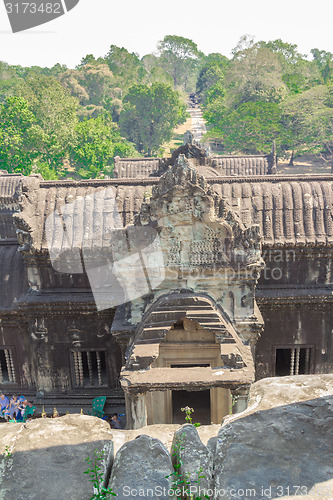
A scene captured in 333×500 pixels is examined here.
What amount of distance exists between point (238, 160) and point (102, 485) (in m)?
31.1

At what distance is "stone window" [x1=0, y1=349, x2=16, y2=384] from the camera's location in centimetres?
1408

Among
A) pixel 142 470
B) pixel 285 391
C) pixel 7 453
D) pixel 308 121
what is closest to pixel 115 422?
pixel 285 391

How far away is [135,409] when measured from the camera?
10.4m

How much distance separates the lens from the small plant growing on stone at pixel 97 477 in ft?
16.1

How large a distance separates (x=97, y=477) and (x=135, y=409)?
5.47m

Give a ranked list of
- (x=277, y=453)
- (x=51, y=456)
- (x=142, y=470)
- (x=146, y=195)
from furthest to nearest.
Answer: (x=146, y=195) → (x=51, y=456) → (x=277, y=453) → (x=142, y=470)

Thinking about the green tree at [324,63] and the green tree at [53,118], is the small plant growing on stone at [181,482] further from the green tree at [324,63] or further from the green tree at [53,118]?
the green tree at [324,63]

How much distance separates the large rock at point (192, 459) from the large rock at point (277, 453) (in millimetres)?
144

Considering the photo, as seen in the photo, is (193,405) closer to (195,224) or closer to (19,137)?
(195,224)

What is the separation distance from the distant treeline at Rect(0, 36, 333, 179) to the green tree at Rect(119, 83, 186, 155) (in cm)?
15

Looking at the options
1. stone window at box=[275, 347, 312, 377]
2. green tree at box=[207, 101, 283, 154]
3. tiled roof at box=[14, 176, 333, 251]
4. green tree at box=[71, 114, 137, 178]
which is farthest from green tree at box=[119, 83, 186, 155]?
stone window at box=[275, 347, 312, 377]

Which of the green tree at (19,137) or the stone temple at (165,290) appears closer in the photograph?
the stone temple at (165,290)

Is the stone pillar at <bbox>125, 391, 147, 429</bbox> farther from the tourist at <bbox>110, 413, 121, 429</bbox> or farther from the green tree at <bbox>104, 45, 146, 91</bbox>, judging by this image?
the green tree at <bbox>104, 45, 146, 91</bbox>

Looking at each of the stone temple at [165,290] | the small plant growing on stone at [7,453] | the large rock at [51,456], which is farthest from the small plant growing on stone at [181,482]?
the stone temple at [165,290]
